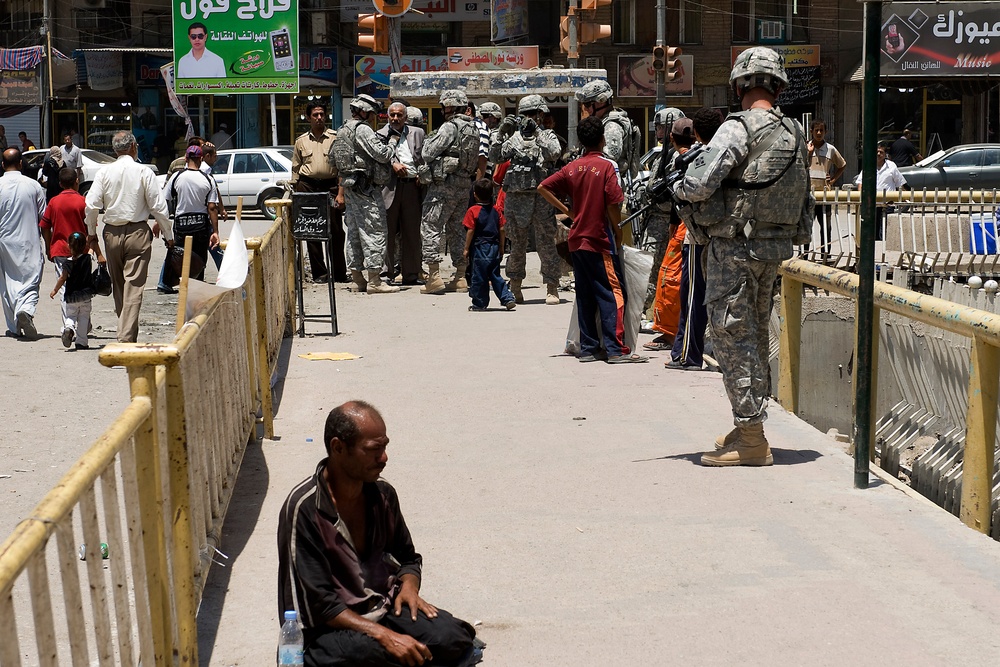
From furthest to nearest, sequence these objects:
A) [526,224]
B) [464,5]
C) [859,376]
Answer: [464,5], [526,224], [859,376]

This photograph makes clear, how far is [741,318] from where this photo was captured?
20.5ft

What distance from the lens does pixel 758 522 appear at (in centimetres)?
546

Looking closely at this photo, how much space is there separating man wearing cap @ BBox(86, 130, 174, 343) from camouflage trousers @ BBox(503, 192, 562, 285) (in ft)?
12.2

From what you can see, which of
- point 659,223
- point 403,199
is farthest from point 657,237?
point 403,199

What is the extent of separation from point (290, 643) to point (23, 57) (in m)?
39.0

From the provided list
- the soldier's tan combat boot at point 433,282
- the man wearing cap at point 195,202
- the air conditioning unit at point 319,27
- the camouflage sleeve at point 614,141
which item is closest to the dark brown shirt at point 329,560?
the camouflage sleeve at point 614,141

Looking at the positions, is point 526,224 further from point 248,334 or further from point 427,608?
point 427,608

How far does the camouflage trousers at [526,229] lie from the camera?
13094mm

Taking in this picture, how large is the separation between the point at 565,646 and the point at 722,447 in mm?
2558

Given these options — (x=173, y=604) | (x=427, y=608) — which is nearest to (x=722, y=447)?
(x=427, y=608)

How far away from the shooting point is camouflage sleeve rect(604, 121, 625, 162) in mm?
11930

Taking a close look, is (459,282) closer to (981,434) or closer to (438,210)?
(438,210)

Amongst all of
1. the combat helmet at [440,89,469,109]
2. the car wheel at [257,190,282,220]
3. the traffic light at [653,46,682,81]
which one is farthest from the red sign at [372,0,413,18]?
the combat helmet at [440,89,469,109]

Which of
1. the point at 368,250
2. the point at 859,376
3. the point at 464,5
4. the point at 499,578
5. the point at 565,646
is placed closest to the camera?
the point at 565,646
